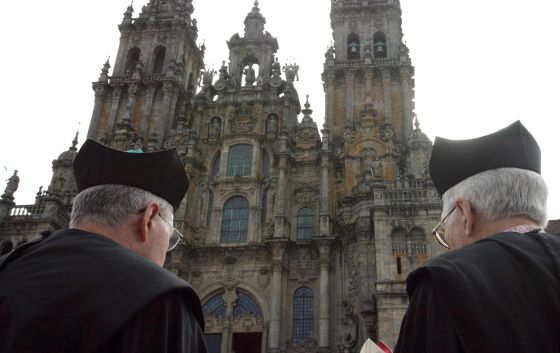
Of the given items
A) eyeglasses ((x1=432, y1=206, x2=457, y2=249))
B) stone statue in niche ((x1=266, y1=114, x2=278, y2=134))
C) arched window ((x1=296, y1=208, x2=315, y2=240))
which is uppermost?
stone statue in niche ((x1=266, y1=114, x2=278, y2=134))

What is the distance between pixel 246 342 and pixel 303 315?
258 cm

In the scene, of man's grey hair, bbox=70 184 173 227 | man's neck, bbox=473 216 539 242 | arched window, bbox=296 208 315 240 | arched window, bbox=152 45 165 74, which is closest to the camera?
man's neck, bbox=473 216 539 242

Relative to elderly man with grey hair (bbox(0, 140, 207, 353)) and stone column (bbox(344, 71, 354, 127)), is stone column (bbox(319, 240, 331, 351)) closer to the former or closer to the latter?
stone column (bbox(344, 71, 354, 127))

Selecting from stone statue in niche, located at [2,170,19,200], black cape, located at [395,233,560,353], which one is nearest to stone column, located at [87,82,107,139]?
stone statue in niche, located at [2,170,19,200]

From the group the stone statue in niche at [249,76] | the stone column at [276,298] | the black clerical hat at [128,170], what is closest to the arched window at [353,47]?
the stone statue in niche at [249,76]

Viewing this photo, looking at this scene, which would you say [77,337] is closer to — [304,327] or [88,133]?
[304,327]

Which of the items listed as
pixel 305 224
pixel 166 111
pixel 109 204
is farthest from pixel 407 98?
pixel 109 204

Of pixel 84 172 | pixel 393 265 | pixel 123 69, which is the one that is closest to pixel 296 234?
pixel 393 265

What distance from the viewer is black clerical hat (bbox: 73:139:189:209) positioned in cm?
268

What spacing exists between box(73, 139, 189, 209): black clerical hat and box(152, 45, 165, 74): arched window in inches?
1198

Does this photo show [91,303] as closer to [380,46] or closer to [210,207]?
[210,207]

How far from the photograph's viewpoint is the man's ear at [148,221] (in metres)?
2.59

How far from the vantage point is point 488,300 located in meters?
1.92

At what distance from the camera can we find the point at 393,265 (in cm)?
1814
